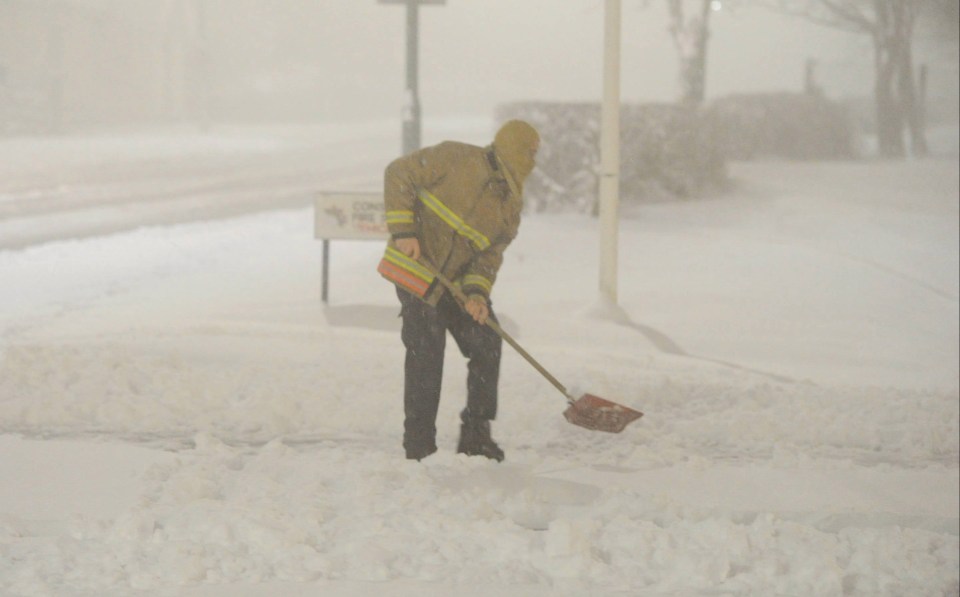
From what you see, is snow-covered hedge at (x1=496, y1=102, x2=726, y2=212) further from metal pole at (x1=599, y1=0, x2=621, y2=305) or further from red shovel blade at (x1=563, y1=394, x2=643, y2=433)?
red shovel blade at (x1=563, y1=394, x2=643, y2=433)

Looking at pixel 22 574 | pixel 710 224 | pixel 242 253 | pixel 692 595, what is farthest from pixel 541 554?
pixel 710 224

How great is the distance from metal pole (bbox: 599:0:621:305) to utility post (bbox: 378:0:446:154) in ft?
9.55

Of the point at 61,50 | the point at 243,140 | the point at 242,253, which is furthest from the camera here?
the point at 243,140

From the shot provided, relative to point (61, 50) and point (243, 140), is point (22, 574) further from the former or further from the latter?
point (243, 140)

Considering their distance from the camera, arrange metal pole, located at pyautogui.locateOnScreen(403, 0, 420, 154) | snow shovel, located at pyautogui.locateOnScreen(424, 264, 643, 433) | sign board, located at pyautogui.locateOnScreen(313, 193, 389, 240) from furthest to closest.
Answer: metal pole, located at pyautogui.locateOnScreen(403, 0, 420, 154) → sign board, located at pyautogui.locateOnScreen(313, 193, 389, 240) → snow shovel, located at pyautogui.locateOnScreen(424, 264, 643, 433)

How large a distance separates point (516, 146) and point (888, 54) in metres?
18.5

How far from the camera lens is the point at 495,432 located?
6.22 metres

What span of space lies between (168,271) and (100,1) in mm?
11912

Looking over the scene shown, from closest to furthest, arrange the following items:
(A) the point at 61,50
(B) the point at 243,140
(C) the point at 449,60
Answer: (A) the point at 61,50 → (B) the point at 243,140 → (C) the point at 449,60

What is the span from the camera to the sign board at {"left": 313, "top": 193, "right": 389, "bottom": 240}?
877cm

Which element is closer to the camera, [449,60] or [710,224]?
[710,224]

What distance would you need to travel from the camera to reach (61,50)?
16.6m

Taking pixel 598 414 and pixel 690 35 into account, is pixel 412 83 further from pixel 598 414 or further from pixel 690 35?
pixel 690 35

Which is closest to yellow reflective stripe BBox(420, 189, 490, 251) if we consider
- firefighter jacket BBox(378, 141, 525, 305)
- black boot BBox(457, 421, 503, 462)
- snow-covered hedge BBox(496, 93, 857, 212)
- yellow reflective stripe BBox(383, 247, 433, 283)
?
firefighter jacket BBox(378, 141, 525, 305)
